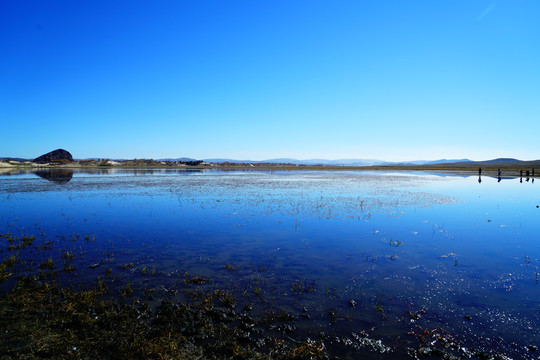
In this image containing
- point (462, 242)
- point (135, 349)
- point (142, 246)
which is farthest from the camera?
point (462, 242)

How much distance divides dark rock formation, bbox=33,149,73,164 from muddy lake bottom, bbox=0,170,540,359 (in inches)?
5080

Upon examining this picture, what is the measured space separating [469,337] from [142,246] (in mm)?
12941

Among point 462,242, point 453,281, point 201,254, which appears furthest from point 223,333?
point 462,242

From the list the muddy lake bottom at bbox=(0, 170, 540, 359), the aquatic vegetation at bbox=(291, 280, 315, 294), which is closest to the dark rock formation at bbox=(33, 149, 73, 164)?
the muddy lake bottom at bbox=(0, 170, 540, 359)

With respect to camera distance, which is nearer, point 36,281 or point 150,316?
point 150,316

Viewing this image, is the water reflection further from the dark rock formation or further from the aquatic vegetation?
the dark rock formation

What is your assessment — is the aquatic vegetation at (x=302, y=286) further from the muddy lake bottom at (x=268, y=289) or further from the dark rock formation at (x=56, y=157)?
the dark rock formation at (x=56, y=157)

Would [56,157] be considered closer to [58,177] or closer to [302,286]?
[58,177]

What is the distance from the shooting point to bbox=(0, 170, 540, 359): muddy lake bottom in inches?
245

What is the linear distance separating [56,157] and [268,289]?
149592 mm

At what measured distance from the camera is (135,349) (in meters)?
5.71

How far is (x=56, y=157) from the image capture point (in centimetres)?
12331

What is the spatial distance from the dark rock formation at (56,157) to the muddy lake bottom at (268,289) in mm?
129022

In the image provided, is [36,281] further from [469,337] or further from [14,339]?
[469,337]
